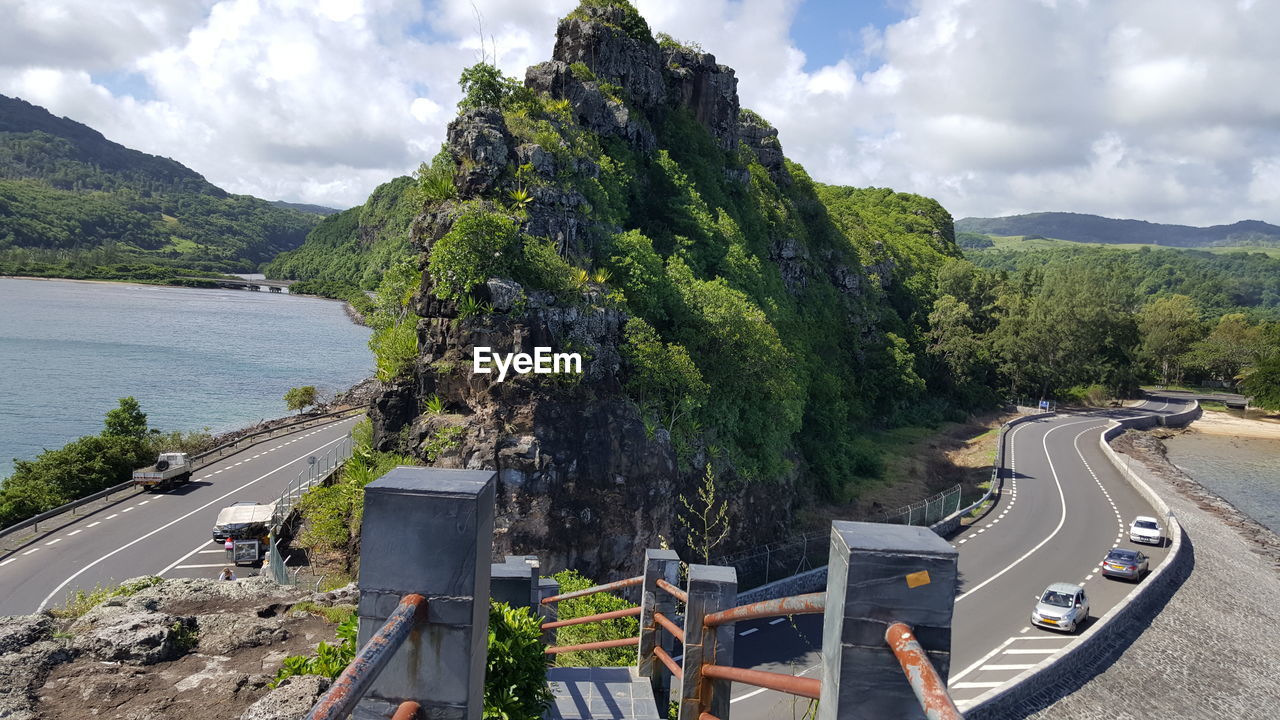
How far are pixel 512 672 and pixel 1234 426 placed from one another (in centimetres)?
8366

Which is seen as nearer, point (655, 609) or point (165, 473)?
point (655, 609)

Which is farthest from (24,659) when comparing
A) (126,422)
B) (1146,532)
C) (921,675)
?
(126,422)

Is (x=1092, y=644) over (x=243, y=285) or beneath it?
beneath

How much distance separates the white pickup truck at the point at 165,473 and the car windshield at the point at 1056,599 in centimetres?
3388

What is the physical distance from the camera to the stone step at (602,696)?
5.47 m

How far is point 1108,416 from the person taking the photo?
59125 millimetres

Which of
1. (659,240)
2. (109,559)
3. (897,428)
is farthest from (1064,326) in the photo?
(109,559)

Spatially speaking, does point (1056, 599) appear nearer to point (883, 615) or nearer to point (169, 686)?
point (883, 615)

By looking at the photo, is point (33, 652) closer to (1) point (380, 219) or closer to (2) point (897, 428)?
(2) point (897, 428)

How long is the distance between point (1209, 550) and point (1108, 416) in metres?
34.7

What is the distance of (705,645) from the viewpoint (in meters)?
4.17

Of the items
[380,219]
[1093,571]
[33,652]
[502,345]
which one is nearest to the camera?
[33,652]

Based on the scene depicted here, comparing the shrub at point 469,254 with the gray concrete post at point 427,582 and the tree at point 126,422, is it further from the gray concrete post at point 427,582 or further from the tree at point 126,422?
the tree at point 126,422

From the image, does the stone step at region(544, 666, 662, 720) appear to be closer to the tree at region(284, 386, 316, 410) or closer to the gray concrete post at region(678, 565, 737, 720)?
the gray concrete post at region(678, 565, 737, 720)
